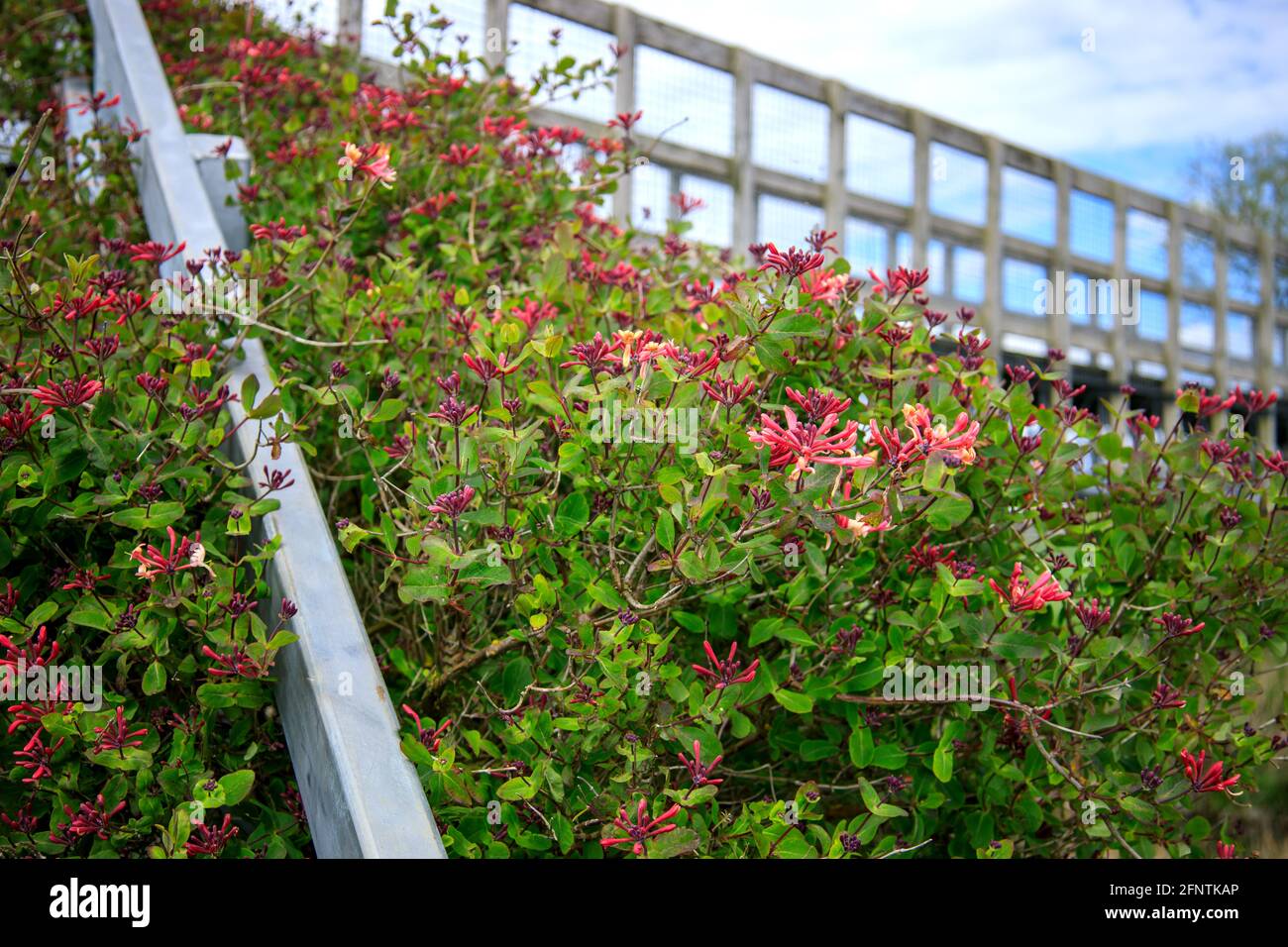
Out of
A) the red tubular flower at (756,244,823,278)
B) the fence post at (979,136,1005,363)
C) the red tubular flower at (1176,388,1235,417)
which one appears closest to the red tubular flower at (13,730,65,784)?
the red tubular flower at (756,244,823,278)

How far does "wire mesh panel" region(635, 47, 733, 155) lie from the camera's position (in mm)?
7004

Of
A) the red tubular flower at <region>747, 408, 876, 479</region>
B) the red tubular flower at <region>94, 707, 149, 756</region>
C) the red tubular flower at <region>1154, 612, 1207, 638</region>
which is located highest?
the red tubular flower at <region>747, 408, 876, 479</region>

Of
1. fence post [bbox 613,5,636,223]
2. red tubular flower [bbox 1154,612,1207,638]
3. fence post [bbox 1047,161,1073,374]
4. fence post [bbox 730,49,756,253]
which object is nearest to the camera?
red tubular flower [bbox 1154,612,1207,638]

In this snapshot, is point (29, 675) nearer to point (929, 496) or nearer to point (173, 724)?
point (173, 724)

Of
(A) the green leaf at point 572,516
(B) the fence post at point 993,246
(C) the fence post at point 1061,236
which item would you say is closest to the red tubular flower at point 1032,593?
(A) the green leaf at point 572,516

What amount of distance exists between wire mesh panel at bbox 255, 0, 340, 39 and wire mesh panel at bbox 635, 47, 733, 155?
7.02ft

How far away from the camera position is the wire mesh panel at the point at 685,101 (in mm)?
Answer: 7004

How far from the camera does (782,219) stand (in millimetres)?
7934

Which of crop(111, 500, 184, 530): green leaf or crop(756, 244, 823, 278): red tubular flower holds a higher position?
crop(756, 244, 823, 278): red tubular flower

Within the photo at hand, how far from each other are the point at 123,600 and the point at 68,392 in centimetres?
33

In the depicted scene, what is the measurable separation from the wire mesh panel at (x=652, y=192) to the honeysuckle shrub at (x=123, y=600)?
502cm

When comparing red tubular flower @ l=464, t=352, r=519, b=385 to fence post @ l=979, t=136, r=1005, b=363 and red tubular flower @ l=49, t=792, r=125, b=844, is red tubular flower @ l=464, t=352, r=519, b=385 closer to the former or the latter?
red tubular flower @ l=49, t=792, r=125, b=844

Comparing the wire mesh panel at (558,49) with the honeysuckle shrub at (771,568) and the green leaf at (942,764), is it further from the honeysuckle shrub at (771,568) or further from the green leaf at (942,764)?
the green leaf at (942,764)
